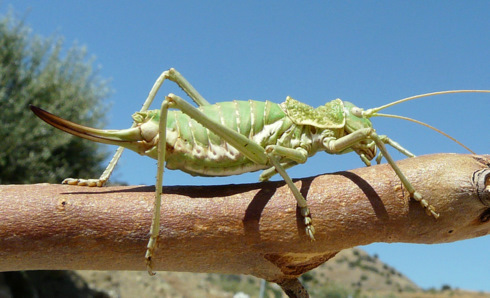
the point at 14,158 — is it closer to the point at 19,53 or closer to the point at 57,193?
the point at 19,53

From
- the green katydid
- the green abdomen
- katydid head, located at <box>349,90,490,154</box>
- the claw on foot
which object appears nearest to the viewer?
the claw on foot

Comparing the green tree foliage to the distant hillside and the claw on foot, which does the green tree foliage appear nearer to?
the distant hillside

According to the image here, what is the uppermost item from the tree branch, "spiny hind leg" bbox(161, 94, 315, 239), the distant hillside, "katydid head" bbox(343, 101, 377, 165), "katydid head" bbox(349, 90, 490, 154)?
"katydid head" bbox(349, 90, 490, 154)

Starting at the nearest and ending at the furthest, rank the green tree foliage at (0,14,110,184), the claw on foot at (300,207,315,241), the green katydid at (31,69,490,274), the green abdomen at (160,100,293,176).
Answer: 1. the claw on foot at (300,207,315,241)
2. the green katydid at (31,69,490,274)
3. the green abdomen at (160,100,293,176)
4. the green tree foliage at (0,14,110,184)

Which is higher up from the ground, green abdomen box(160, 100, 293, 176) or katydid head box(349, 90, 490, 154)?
katydid head box(349, 90, 490, 154)

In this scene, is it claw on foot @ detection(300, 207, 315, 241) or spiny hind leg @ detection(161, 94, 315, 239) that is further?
spiny hind leg @ detection(161, 94, 315, 239)

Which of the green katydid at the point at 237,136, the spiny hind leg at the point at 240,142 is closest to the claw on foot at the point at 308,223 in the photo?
the green katydid at the point at 237,136

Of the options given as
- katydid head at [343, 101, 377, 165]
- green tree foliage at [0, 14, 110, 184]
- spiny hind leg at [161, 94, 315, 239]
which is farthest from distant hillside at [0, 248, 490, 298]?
katydid head at [343, 101, 377, 165]
